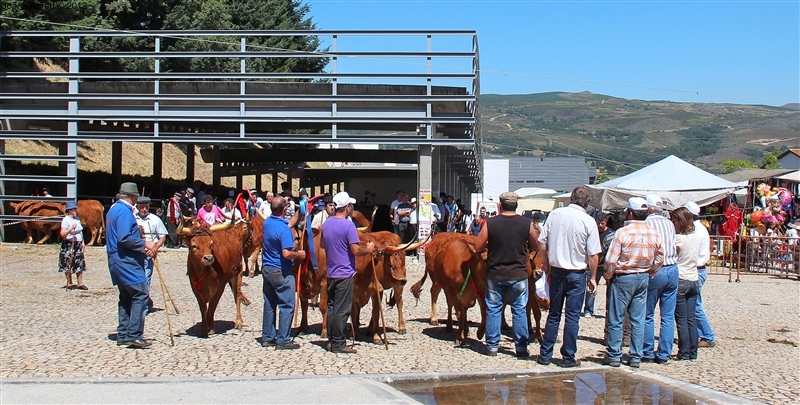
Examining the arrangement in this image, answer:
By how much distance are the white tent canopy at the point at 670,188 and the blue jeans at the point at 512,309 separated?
1391cm

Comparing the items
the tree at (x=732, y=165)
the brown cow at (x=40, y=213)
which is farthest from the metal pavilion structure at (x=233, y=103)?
the tree at (x=732, y=165)

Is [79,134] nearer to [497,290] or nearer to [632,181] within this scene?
[632,181]

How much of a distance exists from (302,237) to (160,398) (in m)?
3.90

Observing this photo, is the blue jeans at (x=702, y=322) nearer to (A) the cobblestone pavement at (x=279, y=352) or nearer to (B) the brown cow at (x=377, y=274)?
(A) the cobblestone pavement at (x=279, y=352)

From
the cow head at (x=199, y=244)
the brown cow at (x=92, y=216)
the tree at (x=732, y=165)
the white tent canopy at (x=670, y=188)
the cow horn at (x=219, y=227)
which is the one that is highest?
the tree at (x=732, y=165)

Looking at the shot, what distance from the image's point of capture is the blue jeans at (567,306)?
9.23 meters

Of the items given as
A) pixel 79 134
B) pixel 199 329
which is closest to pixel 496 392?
pixel 199 329

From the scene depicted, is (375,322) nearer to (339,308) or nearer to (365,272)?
(365,272)

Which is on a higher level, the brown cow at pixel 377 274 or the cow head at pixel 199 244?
the cow head at pixel 199 244

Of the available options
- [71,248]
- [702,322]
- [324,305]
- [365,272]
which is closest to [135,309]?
[324,305]

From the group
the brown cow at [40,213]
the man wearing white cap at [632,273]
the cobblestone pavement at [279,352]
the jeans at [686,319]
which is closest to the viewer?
the cobblestone pavement at [279,352]

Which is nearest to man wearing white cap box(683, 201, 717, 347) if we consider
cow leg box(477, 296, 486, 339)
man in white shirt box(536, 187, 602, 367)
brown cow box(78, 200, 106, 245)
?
man in white shirt box(536, 187, 602, 367)

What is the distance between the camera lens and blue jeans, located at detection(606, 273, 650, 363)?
30.9 ft

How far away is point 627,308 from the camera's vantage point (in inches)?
377
